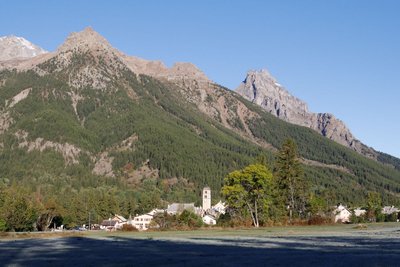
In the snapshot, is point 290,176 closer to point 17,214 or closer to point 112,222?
point 17,214

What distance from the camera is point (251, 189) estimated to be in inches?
3406

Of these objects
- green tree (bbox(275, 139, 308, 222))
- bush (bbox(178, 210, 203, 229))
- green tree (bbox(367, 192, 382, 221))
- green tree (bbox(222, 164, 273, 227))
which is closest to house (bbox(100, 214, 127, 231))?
bush (bbox(178, 210, 203, 229))

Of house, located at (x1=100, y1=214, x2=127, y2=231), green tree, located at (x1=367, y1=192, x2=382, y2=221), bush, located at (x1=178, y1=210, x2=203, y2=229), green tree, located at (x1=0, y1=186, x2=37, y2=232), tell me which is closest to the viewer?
bush, located at (x1=178, y1=210, x2=203, y2=229)

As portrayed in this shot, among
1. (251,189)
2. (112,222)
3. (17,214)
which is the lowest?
(112,222)

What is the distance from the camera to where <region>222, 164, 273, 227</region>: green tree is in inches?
3327

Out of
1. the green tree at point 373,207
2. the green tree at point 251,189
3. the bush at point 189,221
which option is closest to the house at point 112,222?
the bush at point 189,221

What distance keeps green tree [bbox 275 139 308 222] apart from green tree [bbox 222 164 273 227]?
6413 mm

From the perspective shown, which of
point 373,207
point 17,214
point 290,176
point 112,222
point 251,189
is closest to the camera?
point 251,189

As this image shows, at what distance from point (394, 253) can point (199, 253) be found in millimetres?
9888

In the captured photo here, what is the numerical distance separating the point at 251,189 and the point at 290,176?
9.91 meters

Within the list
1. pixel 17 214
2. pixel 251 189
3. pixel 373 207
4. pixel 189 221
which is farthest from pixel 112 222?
pixel 251 189

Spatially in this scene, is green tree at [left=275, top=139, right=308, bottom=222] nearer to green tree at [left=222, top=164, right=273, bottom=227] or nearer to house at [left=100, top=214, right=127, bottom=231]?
green tree at [left=222, top=164, right=273, bottom=227]

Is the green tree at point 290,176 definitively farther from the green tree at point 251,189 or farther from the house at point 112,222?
the house at point 112,222

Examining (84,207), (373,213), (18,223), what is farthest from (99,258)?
(84,207)
